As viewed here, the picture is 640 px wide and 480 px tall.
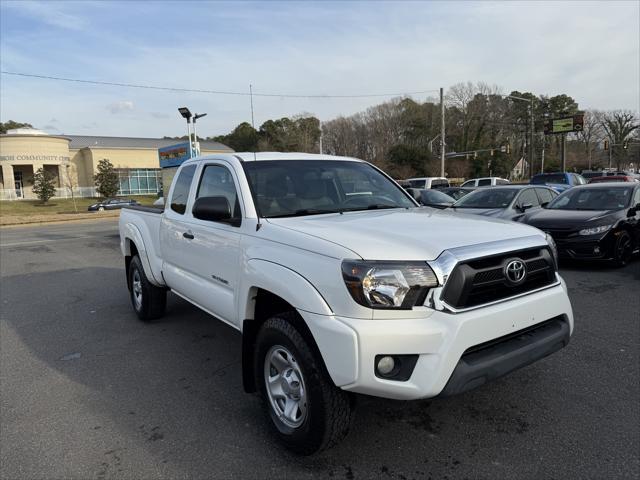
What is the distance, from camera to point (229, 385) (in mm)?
4000

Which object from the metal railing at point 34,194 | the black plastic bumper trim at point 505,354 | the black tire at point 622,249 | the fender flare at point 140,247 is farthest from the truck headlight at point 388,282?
the metal railing at point 34,194

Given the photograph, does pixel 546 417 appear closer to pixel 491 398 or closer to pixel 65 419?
pixel 491 398

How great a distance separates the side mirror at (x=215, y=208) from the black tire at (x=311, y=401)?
94 cm

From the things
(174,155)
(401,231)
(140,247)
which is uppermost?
(174,155)

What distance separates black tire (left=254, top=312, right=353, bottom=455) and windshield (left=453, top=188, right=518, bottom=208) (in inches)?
340

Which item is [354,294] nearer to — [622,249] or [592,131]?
[622,249]

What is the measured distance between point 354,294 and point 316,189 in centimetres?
160

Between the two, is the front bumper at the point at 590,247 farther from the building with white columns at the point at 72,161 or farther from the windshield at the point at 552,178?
the building with white columns at the point at 72,161

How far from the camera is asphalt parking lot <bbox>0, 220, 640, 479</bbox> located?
2836 millimetres

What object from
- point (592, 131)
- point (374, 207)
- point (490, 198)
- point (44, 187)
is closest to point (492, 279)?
point (374, 207)

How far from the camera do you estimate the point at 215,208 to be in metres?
3.47

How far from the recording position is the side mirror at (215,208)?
3.46m

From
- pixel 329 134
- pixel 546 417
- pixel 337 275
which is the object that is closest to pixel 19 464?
pixel 337 275

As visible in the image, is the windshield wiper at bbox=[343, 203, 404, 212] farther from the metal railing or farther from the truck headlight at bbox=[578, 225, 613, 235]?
the metal railing
